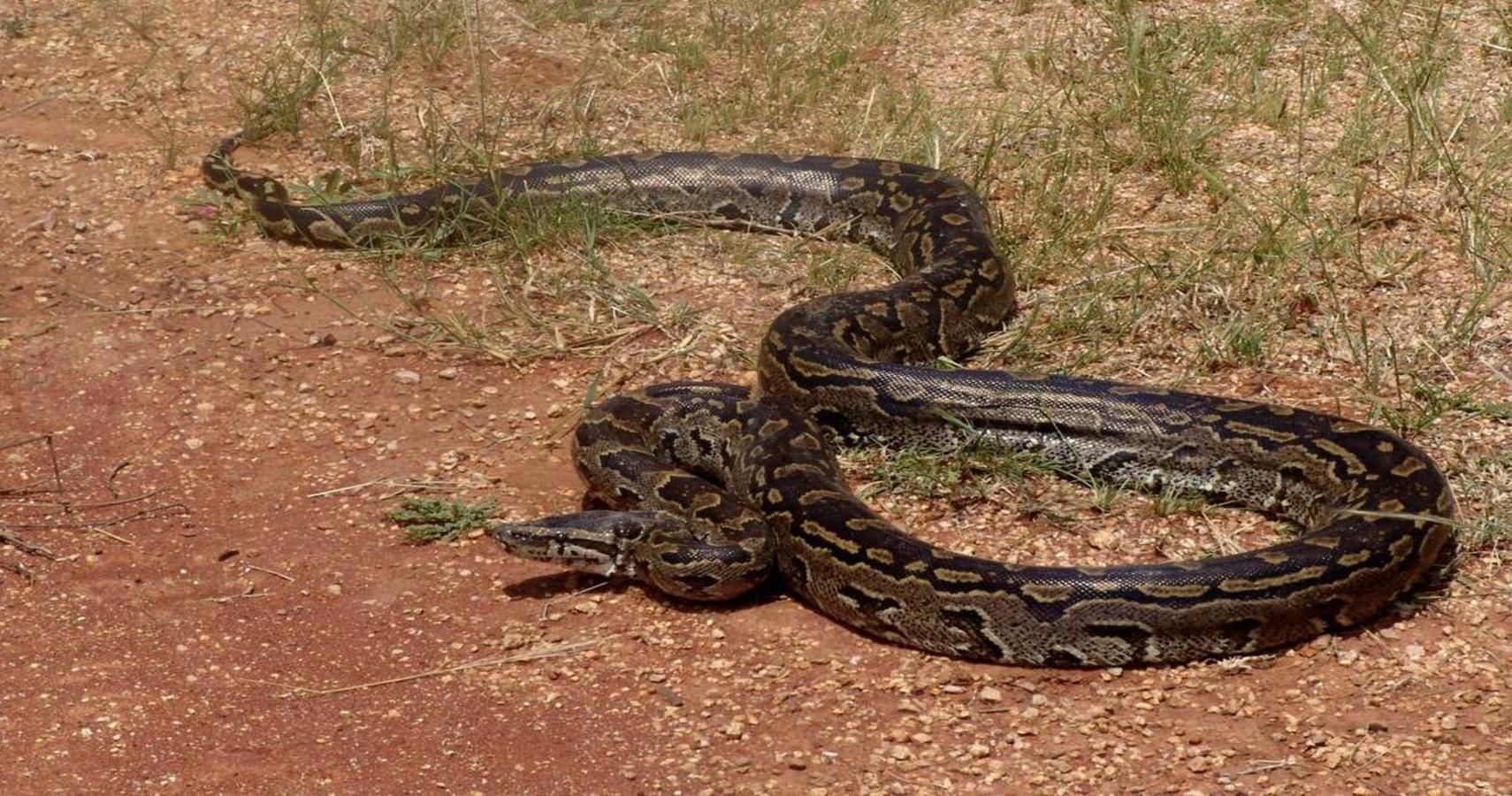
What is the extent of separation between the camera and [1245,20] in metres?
14.0

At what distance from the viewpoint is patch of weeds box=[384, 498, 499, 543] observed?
845 centimetres

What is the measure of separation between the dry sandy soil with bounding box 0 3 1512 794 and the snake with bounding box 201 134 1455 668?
205mm

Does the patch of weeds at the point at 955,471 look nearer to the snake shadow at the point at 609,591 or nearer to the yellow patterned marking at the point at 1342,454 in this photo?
the snake shadow at the point at 609,591

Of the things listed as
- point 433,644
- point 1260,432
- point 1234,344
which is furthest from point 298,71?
point 1260,432

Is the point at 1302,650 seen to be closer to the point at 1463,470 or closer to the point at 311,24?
the point at 1463,470

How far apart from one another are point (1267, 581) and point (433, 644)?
3919 millimetres

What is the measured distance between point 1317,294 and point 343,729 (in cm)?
655

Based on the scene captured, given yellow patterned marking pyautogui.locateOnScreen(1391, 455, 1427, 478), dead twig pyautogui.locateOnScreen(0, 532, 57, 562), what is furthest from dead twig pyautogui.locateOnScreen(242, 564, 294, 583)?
yellow patterned marking pyautogui.locateOnScreen(1391, 455, 1427, 478)

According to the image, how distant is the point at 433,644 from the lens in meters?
7.56

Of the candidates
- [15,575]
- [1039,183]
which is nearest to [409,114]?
[1039,183]

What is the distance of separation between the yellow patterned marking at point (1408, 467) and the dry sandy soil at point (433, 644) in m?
0.52

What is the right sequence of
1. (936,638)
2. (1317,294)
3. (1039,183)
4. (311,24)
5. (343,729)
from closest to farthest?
1. (343,729)
2. (936,638)
3. (1317,294)
4. (1039,183)
5. (311,24)

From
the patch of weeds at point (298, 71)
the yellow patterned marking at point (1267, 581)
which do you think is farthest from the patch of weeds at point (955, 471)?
the patch of weeds at point (298, 71)

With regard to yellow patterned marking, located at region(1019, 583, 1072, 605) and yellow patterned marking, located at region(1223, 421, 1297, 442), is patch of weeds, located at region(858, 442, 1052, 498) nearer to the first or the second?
yellow patterned marking, located at region(1223, 421, 1297, 442)
